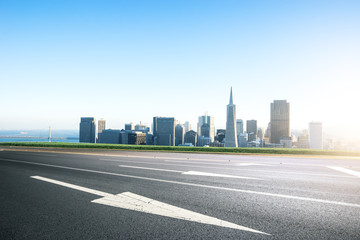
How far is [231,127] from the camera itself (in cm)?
18862

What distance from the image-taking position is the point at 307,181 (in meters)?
6.81

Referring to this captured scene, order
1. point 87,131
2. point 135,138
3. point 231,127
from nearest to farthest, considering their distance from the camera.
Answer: point 135,138, point 231,127, point 87,131

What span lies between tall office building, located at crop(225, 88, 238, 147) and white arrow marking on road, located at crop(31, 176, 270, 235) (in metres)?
186

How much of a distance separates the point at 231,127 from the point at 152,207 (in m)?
190

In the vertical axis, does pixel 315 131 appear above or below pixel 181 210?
above

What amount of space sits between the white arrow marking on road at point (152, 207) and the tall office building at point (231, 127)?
18592 cm

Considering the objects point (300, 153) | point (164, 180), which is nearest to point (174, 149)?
point (300, 153)

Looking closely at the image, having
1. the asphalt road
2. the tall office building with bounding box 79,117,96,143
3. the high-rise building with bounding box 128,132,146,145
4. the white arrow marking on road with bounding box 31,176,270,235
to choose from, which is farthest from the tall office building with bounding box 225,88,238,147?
the white arrow marking on road with bounding box 31,176,270,235

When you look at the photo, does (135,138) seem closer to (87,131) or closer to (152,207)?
(87,131)

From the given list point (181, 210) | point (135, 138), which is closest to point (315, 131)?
point (181, 210)

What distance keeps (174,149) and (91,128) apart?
19272 cm

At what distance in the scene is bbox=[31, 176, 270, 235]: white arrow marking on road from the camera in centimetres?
353

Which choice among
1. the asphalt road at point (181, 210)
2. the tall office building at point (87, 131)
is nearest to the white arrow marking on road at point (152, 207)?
the asphalt road at point (181, 210)

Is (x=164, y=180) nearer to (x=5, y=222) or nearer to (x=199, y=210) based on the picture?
(x=199, y=210)
